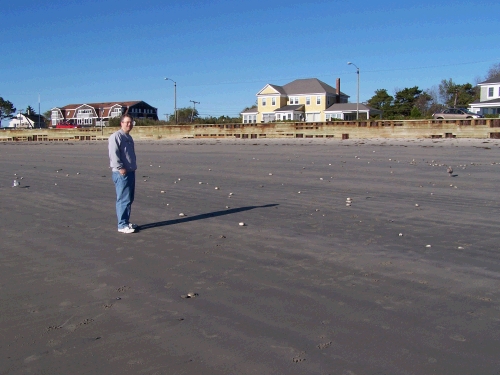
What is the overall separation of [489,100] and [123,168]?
57.8 meters

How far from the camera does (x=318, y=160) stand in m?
17.8

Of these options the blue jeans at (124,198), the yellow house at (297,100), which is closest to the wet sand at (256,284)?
the blue jeans at (124,198)

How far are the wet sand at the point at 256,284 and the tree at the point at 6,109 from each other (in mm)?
111606

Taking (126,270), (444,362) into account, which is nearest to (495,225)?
(444,362)

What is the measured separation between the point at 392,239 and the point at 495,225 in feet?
5.83

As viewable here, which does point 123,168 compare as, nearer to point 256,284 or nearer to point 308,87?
point 256,284

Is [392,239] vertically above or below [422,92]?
below

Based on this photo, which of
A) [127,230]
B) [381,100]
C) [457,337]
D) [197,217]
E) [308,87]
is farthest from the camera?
[381,100]

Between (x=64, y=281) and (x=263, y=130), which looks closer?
(x=64, y=281)

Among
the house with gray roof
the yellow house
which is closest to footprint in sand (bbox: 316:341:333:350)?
the house with gray roof

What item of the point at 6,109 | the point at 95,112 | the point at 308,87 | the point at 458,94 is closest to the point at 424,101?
the point at 458,94

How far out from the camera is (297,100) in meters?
76.2

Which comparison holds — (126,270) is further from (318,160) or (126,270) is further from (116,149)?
(318,160)

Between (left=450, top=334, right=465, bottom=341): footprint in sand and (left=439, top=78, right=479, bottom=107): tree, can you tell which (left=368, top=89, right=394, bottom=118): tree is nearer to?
(left=439, top=78, right=479, bottom=107): tree
